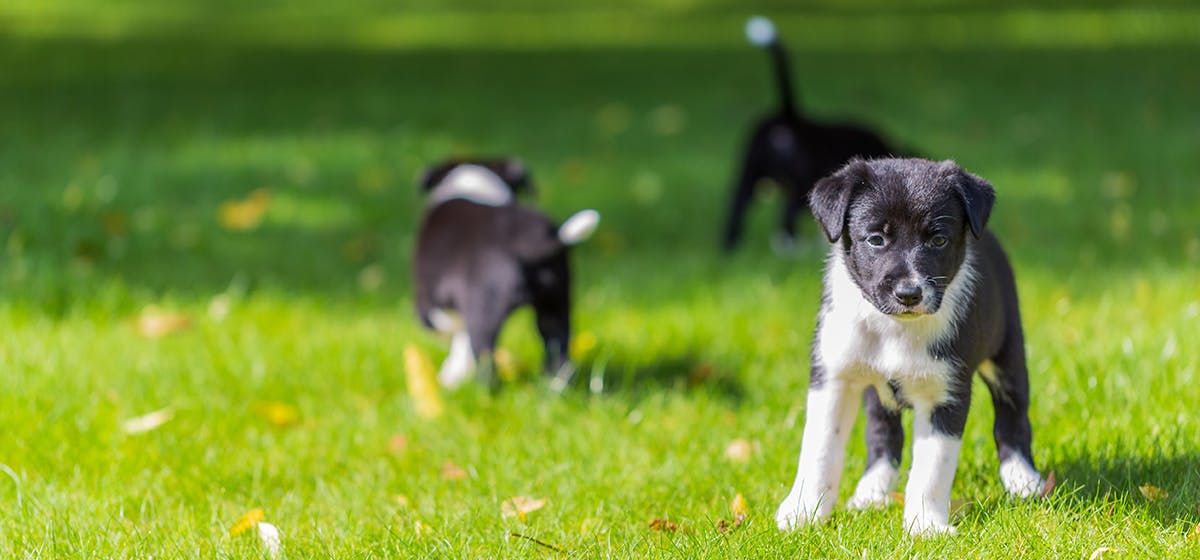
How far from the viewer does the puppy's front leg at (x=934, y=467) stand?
128 inches

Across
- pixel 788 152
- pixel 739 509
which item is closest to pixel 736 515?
pixel 739 509

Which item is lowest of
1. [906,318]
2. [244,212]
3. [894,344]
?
[244,212]

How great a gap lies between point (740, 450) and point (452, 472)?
0.89m

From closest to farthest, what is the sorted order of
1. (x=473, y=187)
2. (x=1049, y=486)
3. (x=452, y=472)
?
1. (x=1049, y=486)
2. (x=452, y=472)
3. (x=473, y=187)

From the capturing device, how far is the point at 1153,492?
3463 mm

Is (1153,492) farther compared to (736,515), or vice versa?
(736,515)

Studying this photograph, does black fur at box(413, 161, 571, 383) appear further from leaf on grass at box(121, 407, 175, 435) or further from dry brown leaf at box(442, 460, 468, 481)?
leaf on grass at box(121, 407, 175, 435)

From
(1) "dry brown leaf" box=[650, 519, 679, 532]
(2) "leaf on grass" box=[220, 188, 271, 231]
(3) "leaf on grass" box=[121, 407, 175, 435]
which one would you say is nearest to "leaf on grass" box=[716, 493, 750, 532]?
(1) "dry brown leaf" box=[650, 519, 679, 532]

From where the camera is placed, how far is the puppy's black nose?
306 cm

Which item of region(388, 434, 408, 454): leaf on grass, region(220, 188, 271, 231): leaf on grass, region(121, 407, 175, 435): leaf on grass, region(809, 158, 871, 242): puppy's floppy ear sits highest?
region(809, 158, 871, 242): puppy's floppy ear

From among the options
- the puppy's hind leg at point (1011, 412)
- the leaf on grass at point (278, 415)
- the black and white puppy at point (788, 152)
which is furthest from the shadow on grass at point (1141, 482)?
the black and white puppy at point (788, 152)

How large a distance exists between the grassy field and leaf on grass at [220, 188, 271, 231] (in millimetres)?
43

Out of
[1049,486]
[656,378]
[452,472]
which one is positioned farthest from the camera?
[656,378]

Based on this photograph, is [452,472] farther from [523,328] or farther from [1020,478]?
[523,328]
